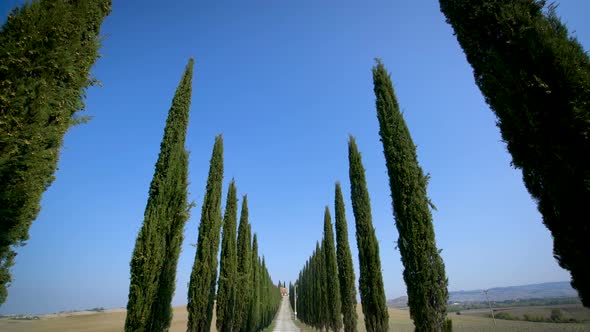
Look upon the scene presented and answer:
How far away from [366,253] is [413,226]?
685 centimetres

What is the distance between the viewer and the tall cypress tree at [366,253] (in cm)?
1311

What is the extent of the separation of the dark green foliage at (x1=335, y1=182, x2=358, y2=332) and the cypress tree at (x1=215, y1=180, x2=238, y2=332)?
707 cm

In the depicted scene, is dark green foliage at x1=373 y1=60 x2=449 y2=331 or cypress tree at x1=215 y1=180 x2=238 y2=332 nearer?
dark green foliage at x1=373 y1=60 x2=449 y2=331

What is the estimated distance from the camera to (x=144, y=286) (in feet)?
22.9

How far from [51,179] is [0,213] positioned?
3.09ft

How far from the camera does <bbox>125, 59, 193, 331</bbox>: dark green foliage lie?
6920 millimetres

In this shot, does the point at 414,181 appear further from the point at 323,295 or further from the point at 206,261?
the point at 323,295

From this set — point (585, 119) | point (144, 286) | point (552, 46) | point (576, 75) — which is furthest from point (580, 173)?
point (144, 286)

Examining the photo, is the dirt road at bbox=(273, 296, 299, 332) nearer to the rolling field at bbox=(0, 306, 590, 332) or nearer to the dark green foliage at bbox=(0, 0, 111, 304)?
the rolling field at bbox=(0, 306, 590, 332)

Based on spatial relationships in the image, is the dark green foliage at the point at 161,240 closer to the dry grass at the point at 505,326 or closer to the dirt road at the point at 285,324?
the dry grass at the point at 505,326

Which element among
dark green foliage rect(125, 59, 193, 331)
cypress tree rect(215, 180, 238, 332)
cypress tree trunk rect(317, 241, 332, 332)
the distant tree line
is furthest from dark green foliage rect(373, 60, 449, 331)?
cypress tree trunk rect(317, 241, 332, 332)

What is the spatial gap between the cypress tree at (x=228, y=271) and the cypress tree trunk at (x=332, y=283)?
346 inches

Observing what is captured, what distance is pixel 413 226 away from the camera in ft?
26.8

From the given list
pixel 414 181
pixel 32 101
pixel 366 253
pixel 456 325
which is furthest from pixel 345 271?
pixel 456 325
